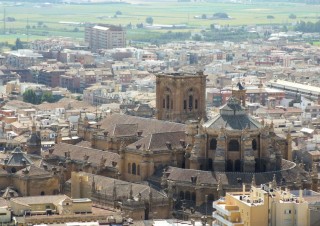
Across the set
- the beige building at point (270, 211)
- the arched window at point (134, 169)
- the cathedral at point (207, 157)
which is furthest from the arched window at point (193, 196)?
the beige building at point (270, 211)

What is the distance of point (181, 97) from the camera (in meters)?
140

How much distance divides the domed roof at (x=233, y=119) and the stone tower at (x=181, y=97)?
15653mm

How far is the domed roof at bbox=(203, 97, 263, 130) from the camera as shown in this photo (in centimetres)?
12212

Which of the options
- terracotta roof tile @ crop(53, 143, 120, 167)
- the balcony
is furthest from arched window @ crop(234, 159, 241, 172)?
the balcony

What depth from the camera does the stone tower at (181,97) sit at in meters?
140

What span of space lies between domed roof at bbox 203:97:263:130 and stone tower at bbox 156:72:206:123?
15.7 m

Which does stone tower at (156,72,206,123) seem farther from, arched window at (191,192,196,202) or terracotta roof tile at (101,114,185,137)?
arched window at (191,192,196,202)

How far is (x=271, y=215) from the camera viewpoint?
302ft

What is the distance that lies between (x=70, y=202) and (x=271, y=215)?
2021 centimetres

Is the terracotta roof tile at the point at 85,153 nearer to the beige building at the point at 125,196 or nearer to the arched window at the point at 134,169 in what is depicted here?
the arched window at the point at 134,169

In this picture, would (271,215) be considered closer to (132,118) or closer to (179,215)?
(179,215)

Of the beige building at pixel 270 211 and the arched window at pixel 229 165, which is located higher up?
the beige building at pixel 270 211

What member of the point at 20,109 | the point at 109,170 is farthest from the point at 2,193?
the point at 20,109

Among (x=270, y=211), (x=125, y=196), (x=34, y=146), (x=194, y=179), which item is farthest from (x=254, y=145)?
(x=270, y=211)
